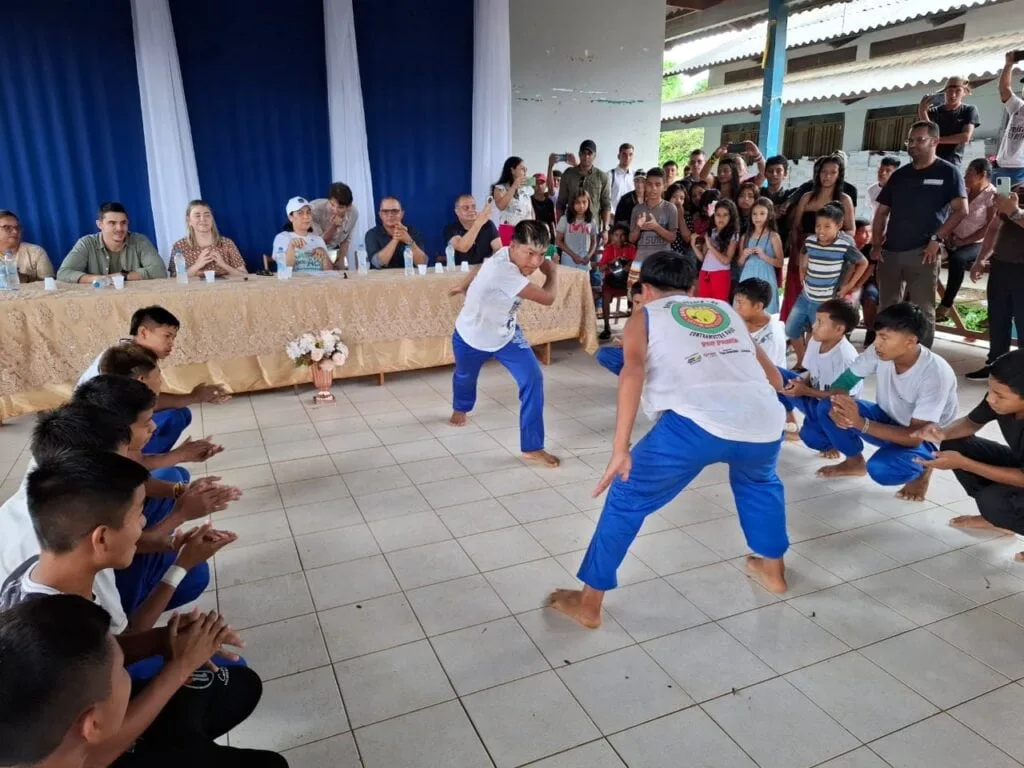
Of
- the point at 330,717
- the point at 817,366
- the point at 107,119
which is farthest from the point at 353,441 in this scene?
the point at 107,119

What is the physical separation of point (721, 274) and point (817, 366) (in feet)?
6.00

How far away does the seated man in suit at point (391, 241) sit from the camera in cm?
497

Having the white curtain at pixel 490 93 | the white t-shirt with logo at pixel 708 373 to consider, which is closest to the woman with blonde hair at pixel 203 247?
the white curtain at pixel 490 93

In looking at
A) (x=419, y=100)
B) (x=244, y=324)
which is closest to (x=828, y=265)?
(x=244, y=324)

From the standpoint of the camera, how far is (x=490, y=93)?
632 cm

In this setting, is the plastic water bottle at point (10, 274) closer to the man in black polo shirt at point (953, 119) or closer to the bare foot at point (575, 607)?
the bare foot at point (575, 607)

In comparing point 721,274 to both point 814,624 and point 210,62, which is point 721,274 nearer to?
point 814,624

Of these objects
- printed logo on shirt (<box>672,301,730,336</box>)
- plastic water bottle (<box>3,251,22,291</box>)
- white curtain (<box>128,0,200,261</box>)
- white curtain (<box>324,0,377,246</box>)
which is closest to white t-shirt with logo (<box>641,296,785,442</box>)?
printed logo on shirt (<box>672,301,730,336</box>)

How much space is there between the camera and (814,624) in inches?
84.5

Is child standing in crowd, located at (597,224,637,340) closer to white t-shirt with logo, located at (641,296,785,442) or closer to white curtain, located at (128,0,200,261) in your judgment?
white curtain, located at (128,0,200,261)

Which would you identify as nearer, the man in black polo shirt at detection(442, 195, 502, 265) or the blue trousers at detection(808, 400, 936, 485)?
the blue trousers at detection(808, 400, 936, 485)

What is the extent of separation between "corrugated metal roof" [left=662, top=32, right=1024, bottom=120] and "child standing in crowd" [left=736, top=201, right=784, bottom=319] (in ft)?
15.5

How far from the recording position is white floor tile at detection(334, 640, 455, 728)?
1.80 m

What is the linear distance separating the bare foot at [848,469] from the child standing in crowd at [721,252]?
6.08ft
